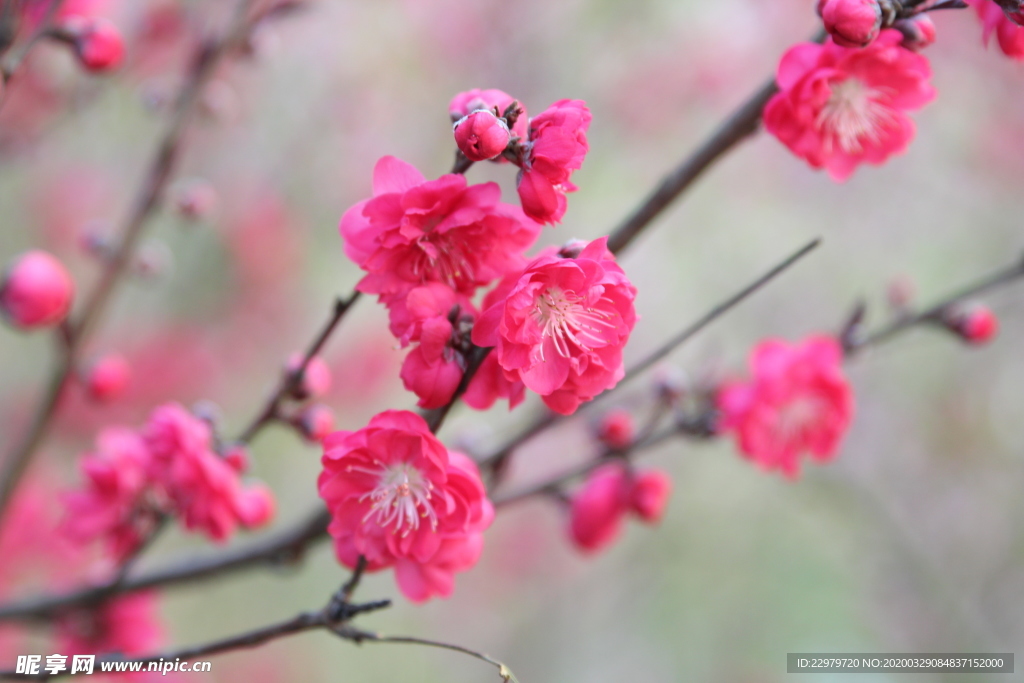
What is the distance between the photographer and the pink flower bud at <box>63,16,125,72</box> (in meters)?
0.88

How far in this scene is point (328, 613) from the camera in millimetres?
604

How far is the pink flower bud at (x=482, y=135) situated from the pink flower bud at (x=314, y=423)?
1.62 feet

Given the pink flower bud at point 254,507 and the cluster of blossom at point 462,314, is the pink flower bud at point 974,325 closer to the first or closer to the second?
the cluster of blossom at point 462,314

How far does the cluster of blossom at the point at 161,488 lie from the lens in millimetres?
883

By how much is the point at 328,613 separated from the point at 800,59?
677 mm

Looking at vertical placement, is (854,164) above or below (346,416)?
below

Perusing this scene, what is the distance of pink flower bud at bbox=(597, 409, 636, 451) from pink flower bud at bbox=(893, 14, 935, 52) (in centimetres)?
63

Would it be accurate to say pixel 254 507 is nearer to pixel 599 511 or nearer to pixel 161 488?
pixel 161 488

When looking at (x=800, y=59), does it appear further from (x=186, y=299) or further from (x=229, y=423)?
(x=229, y=423)

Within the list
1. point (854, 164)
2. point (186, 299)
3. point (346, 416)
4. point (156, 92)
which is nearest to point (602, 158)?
point (346, 416)

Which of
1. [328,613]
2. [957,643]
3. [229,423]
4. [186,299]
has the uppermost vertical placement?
[186,299]

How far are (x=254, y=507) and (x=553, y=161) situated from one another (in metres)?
0.67

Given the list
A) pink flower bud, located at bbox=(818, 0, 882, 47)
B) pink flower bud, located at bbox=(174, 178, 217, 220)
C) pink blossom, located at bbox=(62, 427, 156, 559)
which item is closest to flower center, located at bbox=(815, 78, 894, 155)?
pink flower bud, located at bbox=(818, 0, 882, 47)

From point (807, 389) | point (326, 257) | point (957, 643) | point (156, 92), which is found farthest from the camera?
point (326, 257)
